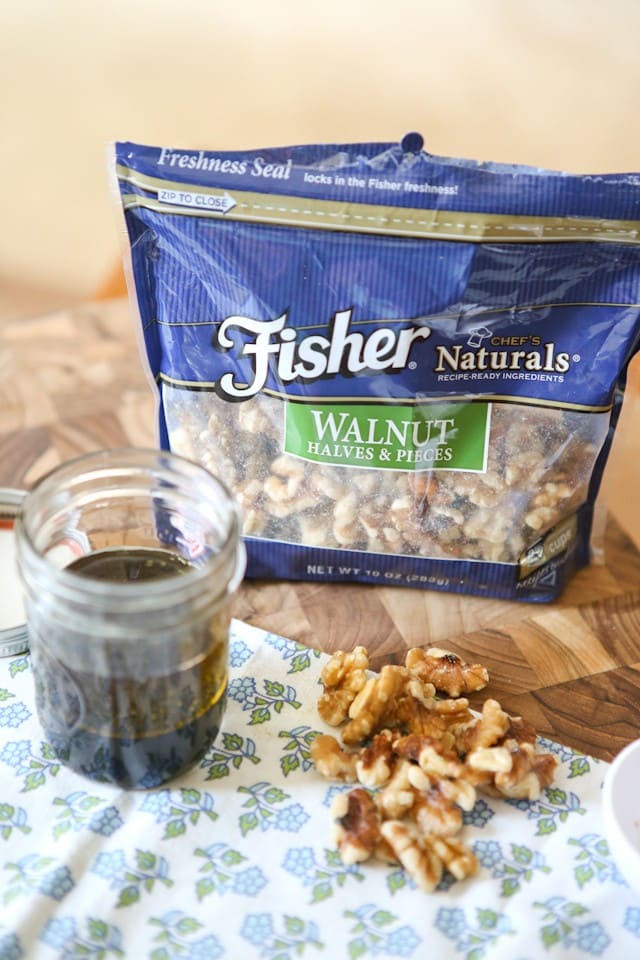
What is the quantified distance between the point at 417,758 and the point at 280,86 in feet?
5.07

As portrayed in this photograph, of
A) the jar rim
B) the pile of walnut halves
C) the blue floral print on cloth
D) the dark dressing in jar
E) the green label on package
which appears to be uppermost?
the jar rim

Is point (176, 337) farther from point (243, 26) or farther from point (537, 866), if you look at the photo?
point (243, 26)

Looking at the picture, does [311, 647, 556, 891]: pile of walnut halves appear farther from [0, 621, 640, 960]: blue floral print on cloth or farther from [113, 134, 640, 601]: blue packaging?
[113, 134, 640, 601]: blue packaging

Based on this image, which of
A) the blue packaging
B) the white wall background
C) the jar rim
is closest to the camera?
the jar rim

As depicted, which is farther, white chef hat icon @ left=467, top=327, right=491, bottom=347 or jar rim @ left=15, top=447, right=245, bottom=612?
white chef hat icon @ left=467, top=327, right=491, bottom=347

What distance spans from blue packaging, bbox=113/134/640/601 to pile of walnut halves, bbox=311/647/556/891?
0.16 meters

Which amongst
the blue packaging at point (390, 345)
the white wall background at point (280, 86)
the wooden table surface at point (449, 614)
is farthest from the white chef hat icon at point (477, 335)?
the white wall background at point (280, 86)

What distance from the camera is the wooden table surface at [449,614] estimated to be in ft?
3.17

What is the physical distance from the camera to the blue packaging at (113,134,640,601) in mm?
931

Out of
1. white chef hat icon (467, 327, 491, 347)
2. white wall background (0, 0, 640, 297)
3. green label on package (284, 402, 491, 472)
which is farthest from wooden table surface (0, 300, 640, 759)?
white wall background (0, 0, 640, 297)

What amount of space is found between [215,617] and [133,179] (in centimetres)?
42

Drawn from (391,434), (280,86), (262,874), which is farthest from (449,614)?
(280,86)

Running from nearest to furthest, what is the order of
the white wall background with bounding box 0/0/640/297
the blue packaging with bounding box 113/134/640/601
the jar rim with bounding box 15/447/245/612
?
1. the jar rim with bounding box 15/447/245/612
2. the blue packaging with bounding box 113/134/640/601
3. the white wall background with bounding box 0/0/640/297

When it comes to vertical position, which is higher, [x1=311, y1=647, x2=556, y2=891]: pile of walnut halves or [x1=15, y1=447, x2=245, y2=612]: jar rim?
[x1=15, y1=447, x2=245, y2=612]: jar rim
